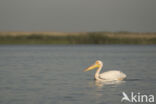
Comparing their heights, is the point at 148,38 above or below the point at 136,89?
below

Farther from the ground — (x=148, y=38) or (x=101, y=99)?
(x=101, y=99)

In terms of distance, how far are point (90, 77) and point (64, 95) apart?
16.3 ft

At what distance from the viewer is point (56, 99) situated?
11086 mm

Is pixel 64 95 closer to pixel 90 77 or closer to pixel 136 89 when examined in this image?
pixel 136 89

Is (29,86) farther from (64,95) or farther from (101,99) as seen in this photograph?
(101,99)

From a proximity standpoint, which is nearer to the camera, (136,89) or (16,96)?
(16,96)

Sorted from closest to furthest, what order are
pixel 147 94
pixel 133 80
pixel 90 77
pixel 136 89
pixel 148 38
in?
pixel 147 94, pixel 136 89, pixel 133 80, pixel 90 77, pixel 148 38

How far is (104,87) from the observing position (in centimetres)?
1345

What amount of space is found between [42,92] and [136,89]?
2.73 m

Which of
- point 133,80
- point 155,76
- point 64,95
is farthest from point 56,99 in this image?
point 155,76

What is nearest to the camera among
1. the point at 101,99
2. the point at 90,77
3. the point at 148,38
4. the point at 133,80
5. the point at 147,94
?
the point at 101,99

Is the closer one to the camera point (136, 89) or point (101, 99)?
point (101, 99)

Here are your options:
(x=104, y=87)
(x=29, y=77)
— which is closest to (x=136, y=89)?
(x=104, y=87)

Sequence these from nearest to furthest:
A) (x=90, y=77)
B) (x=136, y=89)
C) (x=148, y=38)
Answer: (x=136, y=89)
(x=90, y=77)
(x=148, y=38)
